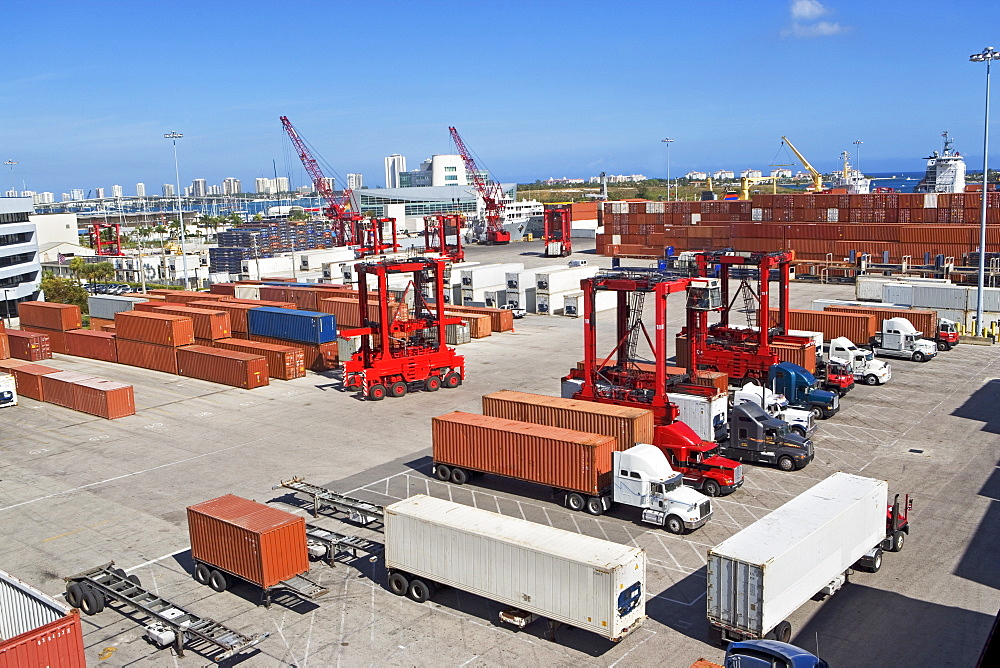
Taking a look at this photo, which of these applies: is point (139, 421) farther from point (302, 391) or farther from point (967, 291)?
point (967, 291)

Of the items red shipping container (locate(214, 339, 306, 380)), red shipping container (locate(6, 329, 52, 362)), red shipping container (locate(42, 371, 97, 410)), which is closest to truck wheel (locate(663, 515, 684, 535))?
red shipping container (locate(214, 339, 306, 380))

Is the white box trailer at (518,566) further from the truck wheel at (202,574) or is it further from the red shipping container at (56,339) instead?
the red shipping container at (56,339)

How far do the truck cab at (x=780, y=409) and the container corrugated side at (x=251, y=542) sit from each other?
1842 cm

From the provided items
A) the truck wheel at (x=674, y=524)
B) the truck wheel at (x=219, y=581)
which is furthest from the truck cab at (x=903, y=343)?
the truck wheel at (x=219, y=581)

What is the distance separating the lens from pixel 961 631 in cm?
1948

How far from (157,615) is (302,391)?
87.6ft

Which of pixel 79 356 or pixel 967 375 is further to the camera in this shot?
pixel 79 356

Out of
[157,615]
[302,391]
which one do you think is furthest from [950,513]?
[302,391]

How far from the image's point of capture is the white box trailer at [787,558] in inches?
723

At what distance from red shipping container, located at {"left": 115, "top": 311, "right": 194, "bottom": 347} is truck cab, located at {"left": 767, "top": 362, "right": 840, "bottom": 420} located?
113 ft

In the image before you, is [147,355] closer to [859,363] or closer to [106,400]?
[106,400]

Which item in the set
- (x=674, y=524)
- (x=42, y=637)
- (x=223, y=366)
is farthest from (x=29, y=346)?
(x=674, y=524)

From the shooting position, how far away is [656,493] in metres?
25.8

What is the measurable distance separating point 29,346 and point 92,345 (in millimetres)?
3798
